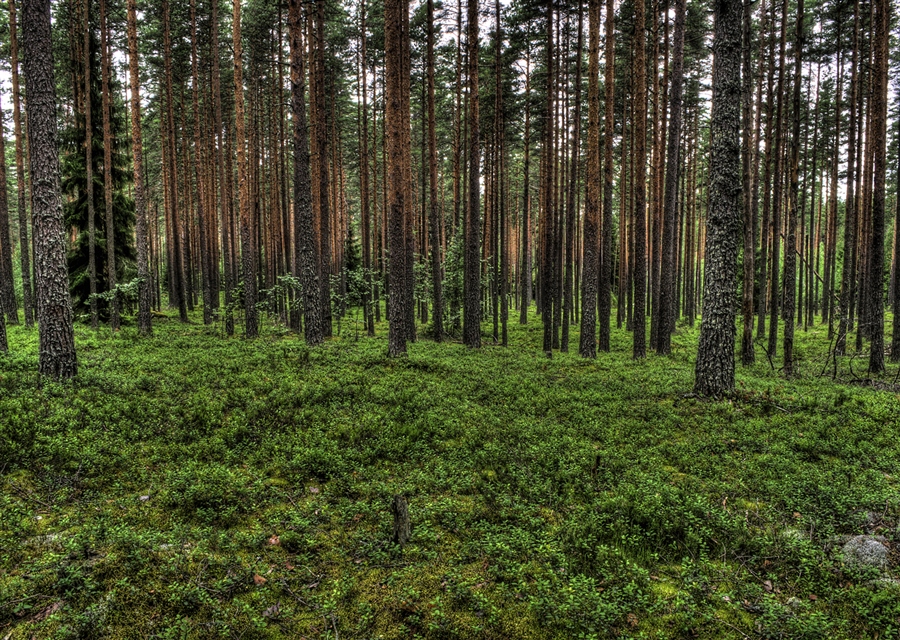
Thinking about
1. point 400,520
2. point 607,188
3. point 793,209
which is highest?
point 607,188

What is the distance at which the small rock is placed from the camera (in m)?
4.22

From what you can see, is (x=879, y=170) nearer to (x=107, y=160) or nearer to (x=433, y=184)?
(x=433, y=184)

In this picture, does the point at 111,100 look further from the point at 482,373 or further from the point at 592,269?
the point at 592,269

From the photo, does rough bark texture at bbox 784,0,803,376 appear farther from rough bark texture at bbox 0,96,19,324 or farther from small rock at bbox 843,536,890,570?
rough bark texture at bbox 0,96,19,324

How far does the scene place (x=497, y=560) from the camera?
4.29 meters

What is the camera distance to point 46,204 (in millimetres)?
7812

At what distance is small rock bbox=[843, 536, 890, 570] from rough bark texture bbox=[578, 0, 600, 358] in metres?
11.4

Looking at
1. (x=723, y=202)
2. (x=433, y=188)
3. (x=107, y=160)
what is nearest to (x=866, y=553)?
(x=723, y=202)

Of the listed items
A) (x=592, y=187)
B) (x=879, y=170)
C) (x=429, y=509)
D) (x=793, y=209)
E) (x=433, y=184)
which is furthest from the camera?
(x=433, y=184)

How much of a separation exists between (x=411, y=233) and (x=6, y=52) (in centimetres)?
2198

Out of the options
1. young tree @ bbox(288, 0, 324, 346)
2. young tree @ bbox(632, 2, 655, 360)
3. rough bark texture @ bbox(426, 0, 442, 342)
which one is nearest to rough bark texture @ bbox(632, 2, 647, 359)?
young tree @ bbox(632, 2, 655, 360)

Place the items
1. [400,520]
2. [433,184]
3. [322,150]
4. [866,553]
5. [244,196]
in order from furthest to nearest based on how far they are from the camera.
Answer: [433,184] → [322,150] → [244,196] → [400,520] → [866,553]

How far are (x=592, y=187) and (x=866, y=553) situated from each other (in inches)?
494

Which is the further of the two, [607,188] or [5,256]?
[5,256]
